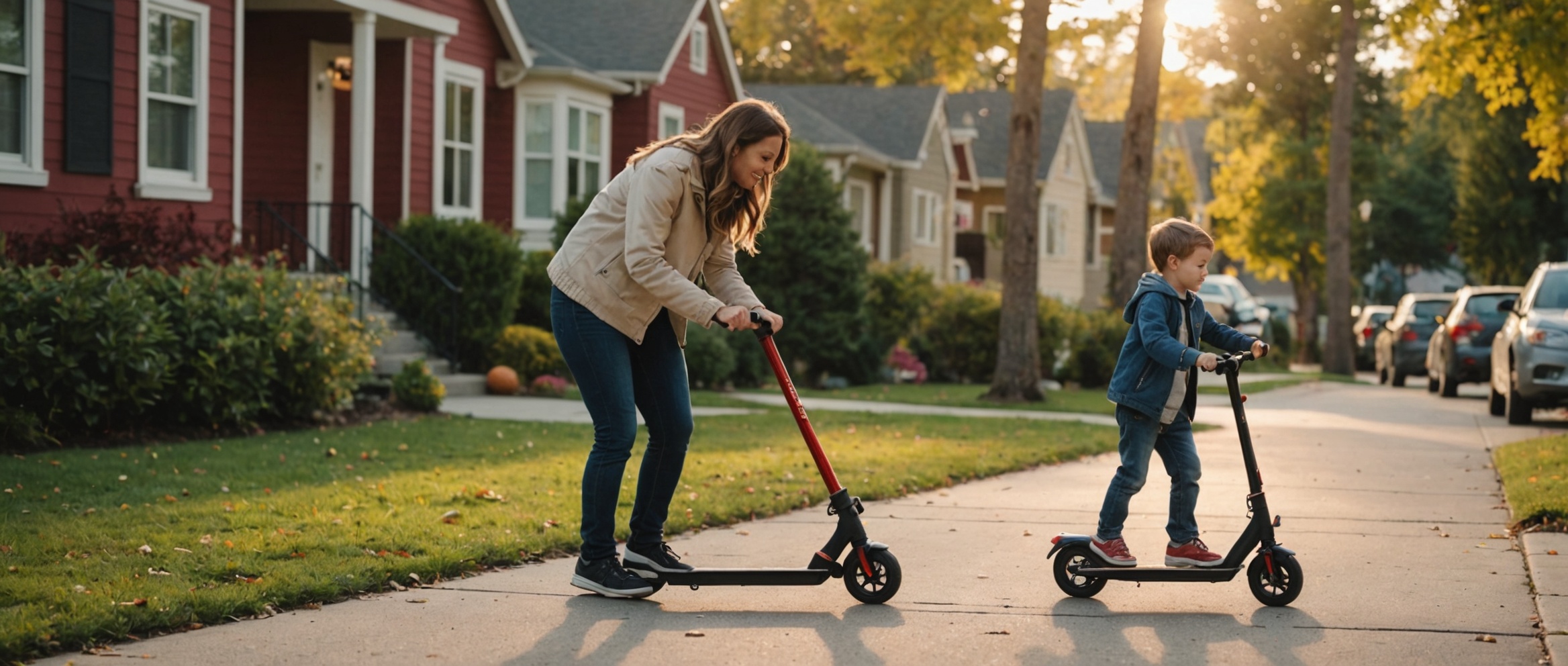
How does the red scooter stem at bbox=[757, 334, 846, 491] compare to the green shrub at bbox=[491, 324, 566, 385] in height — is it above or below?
above

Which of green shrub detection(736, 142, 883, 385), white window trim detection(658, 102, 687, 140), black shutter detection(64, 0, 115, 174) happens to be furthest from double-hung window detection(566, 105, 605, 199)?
black shutter detection(64, 0, 115, 174)

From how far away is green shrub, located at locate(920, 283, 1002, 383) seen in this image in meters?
24.0

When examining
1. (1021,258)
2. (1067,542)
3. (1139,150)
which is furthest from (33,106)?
(1139,150)

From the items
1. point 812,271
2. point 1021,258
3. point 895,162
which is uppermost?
point 895,162

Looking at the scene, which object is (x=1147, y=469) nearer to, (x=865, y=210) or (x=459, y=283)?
(x=459, y=283)

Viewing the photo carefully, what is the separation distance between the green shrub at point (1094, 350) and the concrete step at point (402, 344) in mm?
10625

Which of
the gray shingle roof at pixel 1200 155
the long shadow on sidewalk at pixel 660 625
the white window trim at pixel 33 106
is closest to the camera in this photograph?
the long shadow on sidewalk at pixel 660 625

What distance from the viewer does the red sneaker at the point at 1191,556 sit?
6.12 metres

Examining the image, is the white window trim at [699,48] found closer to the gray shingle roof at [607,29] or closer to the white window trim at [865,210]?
the gray shingle roof at [607,29]

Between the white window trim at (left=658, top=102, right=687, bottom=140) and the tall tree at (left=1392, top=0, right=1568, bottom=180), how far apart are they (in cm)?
1068

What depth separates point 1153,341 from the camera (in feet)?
19.4

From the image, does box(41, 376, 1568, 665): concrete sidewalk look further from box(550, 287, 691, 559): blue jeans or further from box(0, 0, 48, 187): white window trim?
box(0, 0, 48, 187): white window trim

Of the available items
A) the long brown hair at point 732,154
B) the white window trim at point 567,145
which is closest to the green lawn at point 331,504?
the long brown hair at point 732,154

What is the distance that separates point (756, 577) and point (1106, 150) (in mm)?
50905
